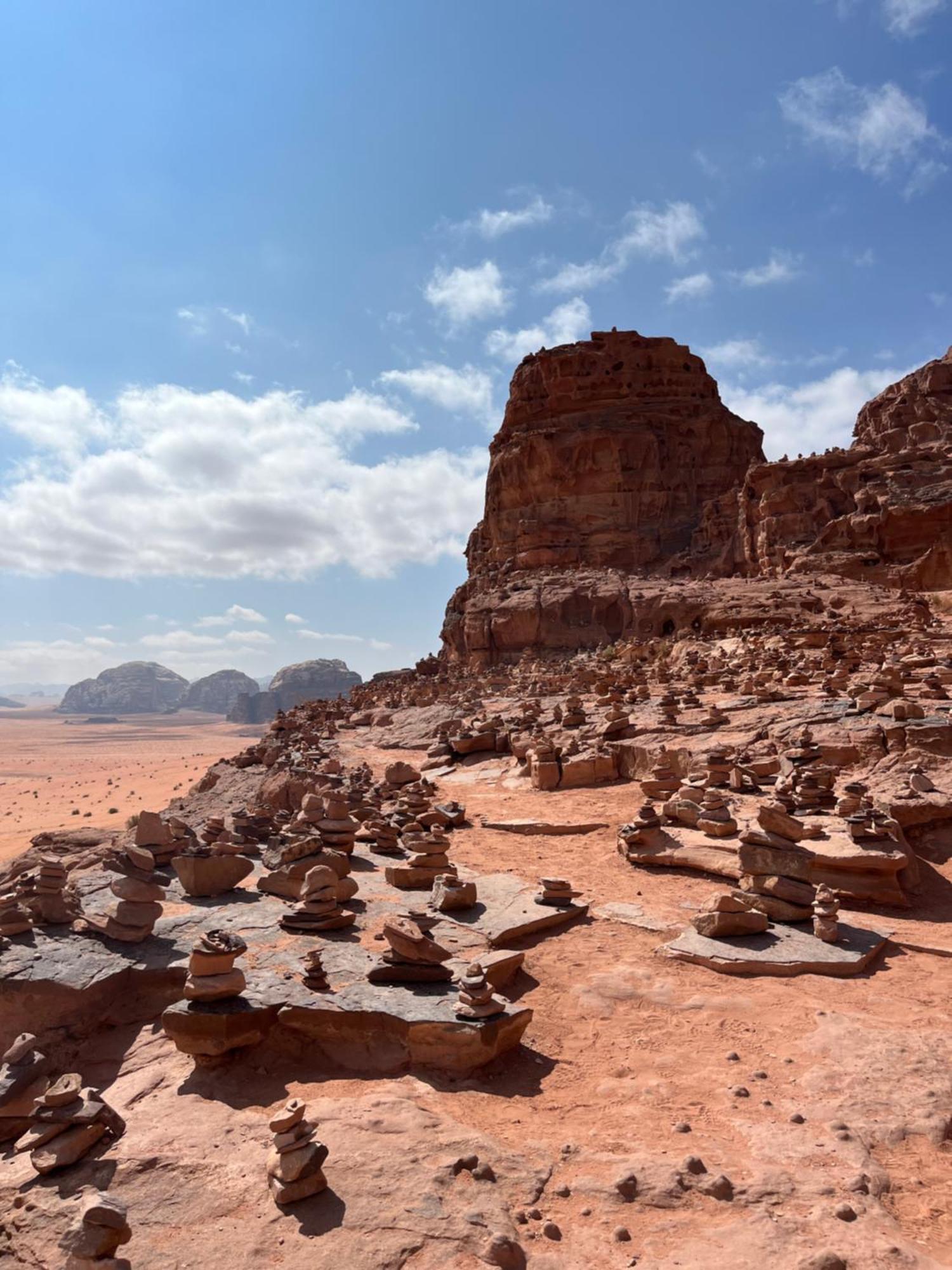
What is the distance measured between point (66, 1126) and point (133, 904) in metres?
2.74

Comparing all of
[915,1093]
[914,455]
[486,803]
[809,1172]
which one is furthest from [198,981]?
[914,455]

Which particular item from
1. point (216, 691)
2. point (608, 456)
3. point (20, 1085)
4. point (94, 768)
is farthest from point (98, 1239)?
point (216, 691)

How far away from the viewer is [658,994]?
18.0ft

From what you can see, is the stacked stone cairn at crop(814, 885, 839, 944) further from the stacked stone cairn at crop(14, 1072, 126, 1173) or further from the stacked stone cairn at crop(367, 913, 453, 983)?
the stacked stone cairn at crop(14, 1072, 126, 1173)

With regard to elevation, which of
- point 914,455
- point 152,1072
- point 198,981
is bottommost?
point 152,1072

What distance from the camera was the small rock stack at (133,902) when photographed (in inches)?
252

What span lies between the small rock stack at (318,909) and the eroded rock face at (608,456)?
37.0 meters

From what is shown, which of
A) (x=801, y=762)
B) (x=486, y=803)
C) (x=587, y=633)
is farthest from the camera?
(x=587, y=633)

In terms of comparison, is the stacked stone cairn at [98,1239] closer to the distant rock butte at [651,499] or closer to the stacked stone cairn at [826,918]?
the stacked stone cairn at [826,918]

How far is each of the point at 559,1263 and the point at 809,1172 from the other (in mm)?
1261

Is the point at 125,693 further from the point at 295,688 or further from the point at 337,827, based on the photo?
the point at 337,827

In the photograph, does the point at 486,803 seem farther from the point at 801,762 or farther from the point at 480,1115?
the point at 480,1115

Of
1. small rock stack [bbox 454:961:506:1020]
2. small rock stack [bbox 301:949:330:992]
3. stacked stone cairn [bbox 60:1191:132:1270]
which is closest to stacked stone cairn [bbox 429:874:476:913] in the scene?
small rock stack [bbox 301:949:330:992]

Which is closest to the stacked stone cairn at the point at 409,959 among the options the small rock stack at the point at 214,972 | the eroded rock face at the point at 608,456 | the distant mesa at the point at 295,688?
the small rock stack at the point at 214,972
